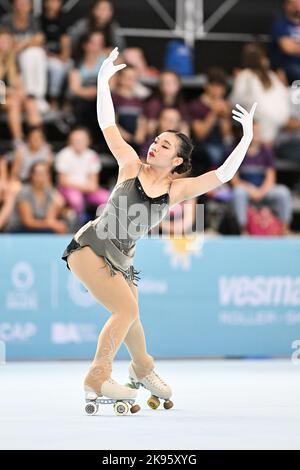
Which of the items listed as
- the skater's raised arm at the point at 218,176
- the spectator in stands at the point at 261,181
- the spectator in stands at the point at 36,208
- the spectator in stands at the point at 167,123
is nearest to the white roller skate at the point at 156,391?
the skater's raised arm at the point at 218,176

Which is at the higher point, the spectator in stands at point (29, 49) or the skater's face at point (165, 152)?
the spectator in stands at point (29, 49)

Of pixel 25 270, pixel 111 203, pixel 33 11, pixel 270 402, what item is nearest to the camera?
pixel 111 203

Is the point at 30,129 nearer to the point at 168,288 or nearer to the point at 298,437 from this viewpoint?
the point at 168,288

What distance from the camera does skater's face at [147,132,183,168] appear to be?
21.4ft

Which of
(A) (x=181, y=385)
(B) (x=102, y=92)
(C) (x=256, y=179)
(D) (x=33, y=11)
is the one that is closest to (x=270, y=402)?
(A) (x=181, y=385)

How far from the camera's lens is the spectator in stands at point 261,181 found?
1204 centimetres

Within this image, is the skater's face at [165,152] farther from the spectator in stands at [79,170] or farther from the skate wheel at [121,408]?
the spectator in stands at [79,170]

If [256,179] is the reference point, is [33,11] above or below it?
above

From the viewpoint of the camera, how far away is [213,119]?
41.1 ft

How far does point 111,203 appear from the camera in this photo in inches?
255

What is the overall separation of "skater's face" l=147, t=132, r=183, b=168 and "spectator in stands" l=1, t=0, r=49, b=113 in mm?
5768

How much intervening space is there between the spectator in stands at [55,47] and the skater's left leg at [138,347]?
6170 mm

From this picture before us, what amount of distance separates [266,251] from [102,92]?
15.5 ft

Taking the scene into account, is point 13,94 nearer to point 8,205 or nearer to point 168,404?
point 8,205
